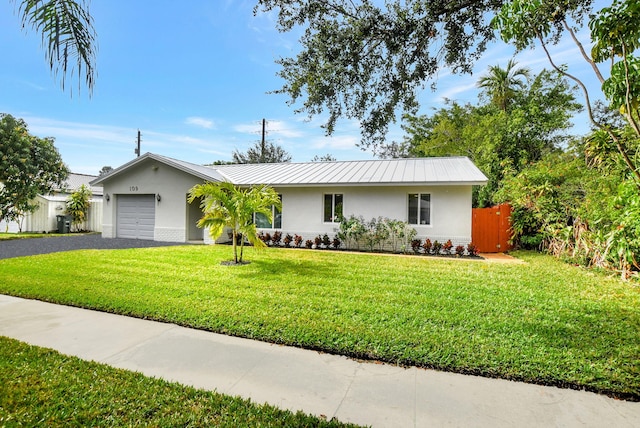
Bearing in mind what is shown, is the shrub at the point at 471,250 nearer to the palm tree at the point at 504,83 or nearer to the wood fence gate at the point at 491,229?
the wood fence gate at the point at 491,229

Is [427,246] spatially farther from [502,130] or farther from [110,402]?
[502,130]

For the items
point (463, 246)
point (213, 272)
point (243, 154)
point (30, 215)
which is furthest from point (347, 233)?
point (243, 154)

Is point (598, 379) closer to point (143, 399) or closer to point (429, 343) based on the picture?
point (429, 343)

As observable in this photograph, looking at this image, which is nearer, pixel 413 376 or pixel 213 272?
pixel 413 376

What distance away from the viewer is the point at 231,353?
13.3 feet

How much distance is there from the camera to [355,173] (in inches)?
590

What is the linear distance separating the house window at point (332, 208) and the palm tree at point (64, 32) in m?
11.5

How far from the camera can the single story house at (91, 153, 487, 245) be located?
1307 cm

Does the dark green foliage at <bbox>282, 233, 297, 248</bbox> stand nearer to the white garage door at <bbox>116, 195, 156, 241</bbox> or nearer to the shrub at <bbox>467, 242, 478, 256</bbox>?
the white garage door at <bbox>116, 195, 156, 241</bbox>

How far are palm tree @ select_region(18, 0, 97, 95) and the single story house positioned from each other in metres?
10.7

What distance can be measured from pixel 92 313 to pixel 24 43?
4032 mm

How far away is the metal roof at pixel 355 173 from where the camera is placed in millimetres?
13008

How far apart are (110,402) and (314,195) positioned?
1233 centimetres

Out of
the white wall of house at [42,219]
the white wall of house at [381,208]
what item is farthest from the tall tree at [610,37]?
the white wall of house at [42,219]
